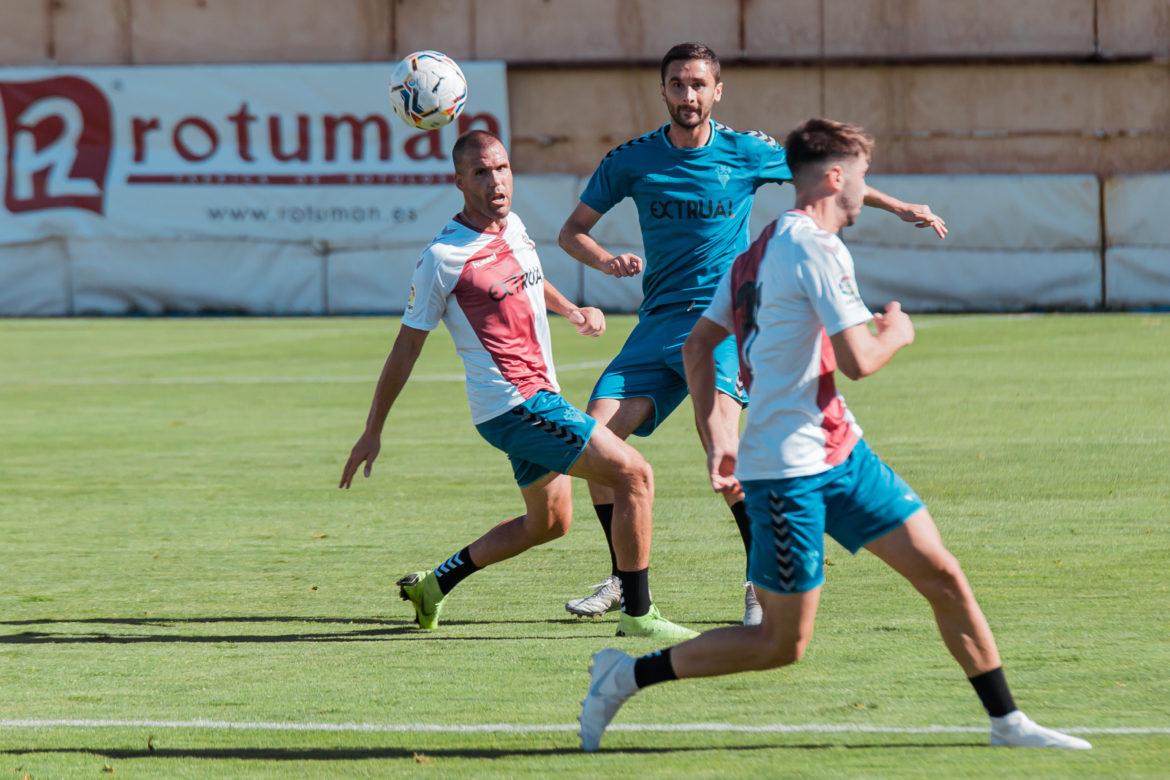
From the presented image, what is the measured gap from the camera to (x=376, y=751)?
18.9 feet

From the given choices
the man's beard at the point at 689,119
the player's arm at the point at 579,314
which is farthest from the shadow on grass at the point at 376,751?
the man's beard at the point at 689,119

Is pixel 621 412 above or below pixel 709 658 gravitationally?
above

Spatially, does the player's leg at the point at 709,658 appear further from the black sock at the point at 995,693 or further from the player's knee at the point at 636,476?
the player's knee at the point at 636,476

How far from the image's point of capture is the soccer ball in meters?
9.62

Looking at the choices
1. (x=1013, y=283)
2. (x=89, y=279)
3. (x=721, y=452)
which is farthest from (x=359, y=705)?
(x=89, y=279)

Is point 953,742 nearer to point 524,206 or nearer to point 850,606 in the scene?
point 850,606

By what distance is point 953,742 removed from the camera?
5.62 m

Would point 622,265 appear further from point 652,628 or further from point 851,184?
point 851,184

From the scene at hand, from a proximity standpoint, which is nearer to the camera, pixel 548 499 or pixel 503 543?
pixel 548 499

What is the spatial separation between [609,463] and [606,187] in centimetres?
174

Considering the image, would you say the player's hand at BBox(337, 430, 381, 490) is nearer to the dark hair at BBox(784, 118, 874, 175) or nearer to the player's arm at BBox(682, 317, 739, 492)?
the player's arm at BBox(682, 317, 739, 492)

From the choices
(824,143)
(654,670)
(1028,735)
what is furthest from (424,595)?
(824,143)

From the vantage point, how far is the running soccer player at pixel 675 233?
8.10 m

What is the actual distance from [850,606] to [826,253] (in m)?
3.01
